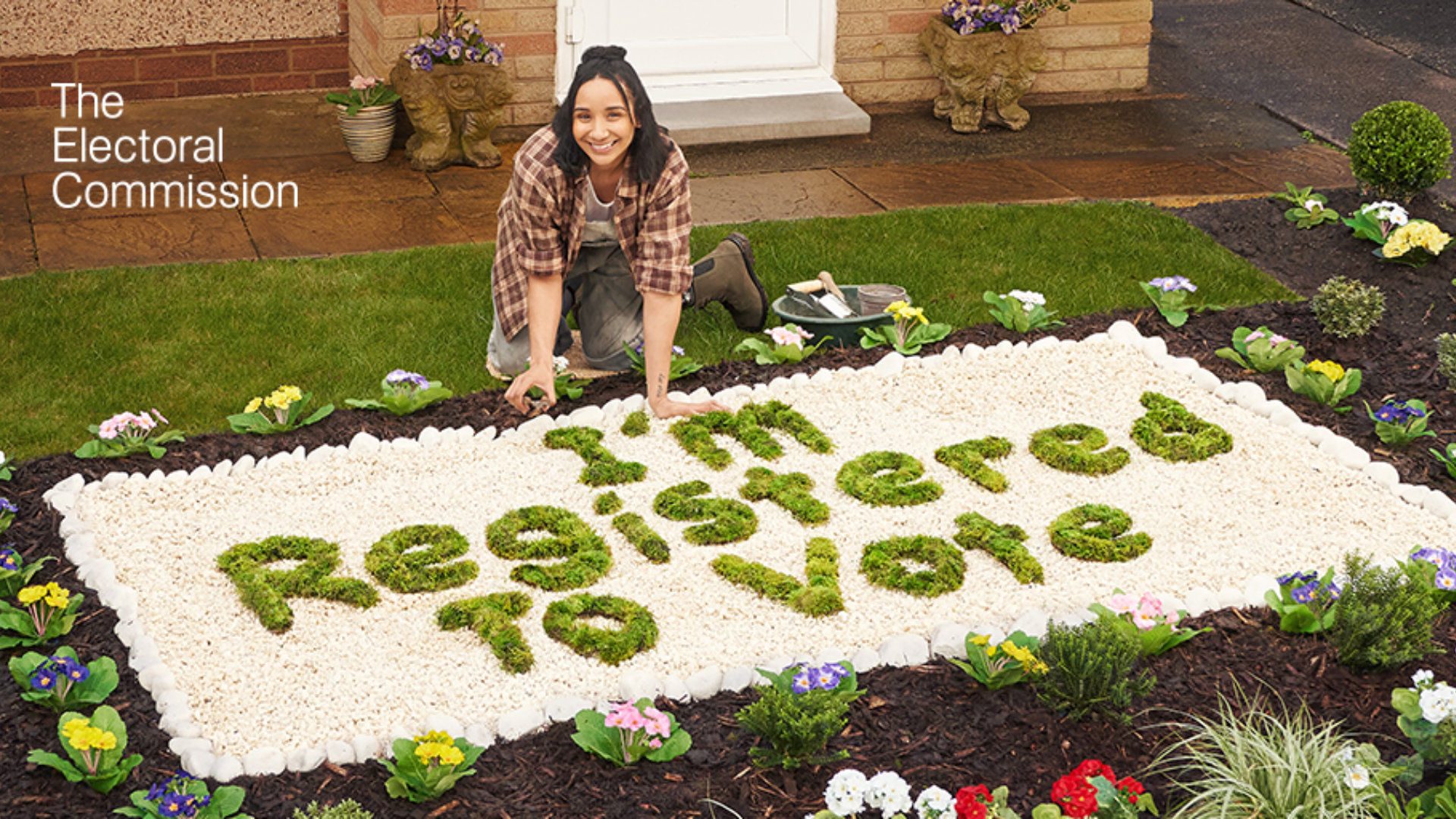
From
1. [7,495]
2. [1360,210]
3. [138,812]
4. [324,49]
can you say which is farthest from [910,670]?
[324,49]

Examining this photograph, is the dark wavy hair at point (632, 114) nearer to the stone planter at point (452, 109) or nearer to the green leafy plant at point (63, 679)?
the green leafy plant at point (63, 679)

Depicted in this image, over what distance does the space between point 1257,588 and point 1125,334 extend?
64.1 inches

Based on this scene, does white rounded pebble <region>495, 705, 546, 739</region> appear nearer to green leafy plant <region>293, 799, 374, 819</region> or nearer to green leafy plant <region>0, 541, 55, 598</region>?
green leafy plant <region>293, 799, 374, 819</region>

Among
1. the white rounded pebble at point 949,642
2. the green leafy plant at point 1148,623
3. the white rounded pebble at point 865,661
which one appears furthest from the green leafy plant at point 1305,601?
the white rounded pebble at point 865,661

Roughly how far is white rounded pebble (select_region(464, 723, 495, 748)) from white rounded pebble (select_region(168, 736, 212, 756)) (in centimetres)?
54

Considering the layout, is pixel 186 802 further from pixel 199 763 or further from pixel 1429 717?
pixel 1429 717

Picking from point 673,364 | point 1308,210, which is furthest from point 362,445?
point 1308,210

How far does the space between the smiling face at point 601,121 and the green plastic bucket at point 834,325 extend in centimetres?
117

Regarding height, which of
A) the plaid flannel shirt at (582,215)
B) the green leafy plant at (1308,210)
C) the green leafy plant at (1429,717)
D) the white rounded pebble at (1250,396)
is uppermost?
the plaid flannel shirt at (582,215)

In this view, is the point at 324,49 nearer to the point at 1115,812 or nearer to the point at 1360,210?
the point at 1360,210

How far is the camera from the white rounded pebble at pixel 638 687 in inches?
127

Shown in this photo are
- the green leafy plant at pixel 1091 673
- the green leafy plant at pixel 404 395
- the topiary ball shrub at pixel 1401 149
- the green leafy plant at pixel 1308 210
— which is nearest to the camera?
the green leafy plant at pixel 1091 673

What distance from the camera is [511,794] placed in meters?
2.91

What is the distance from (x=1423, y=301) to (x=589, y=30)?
436 centimetres
